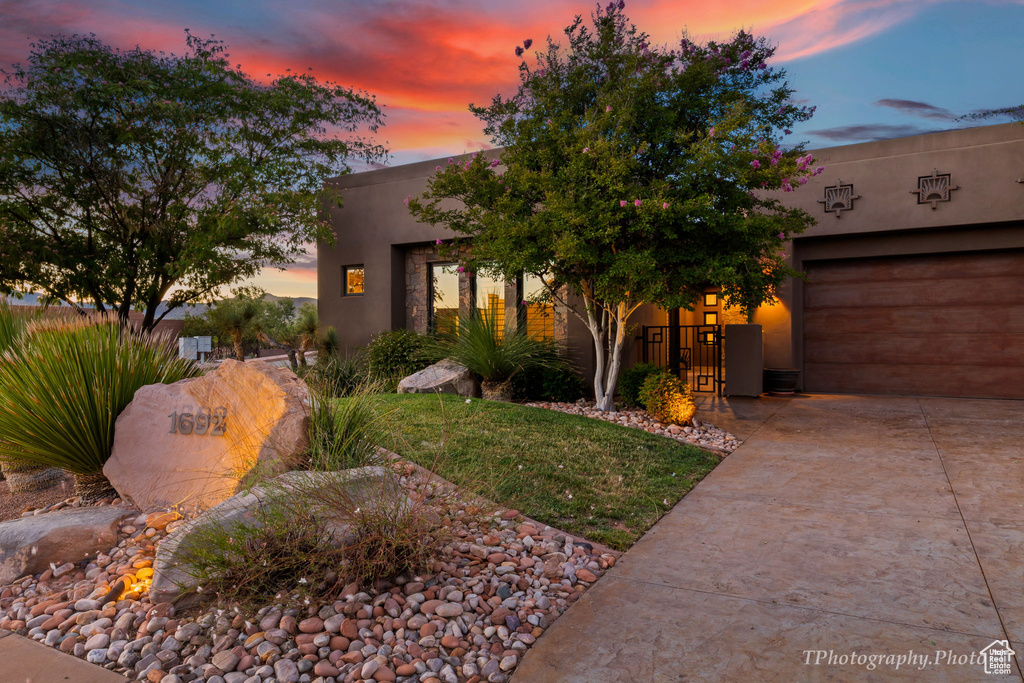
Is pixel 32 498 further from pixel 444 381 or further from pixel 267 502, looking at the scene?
pixel 444 381

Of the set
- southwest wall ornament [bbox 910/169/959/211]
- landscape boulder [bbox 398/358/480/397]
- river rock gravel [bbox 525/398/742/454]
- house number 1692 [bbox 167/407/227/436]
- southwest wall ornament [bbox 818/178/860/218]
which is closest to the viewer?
house number 1692 [bbox 167/407/227/436]

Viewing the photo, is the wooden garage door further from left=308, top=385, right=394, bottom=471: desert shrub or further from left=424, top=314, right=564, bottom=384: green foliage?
left=308, top=385, right=394, bottom=471: desert shrub

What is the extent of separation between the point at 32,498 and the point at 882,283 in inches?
456

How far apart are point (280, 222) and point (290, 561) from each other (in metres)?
10.3

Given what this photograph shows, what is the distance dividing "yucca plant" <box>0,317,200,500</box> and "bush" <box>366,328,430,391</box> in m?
5.99

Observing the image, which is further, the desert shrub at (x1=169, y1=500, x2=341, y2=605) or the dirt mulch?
the dirt mulch

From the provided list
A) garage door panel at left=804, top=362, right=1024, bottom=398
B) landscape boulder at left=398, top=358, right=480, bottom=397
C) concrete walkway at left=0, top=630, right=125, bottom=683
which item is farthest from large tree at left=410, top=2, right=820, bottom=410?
concrete walkway at left=0, top=630, right=125, bottom=683

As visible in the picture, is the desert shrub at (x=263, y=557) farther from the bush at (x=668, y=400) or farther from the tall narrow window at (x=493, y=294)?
the tall narrow window at (x=493, y=294)

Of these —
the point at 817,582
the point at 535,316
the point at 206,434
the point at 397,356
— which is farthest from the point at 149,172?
the point at 817,582

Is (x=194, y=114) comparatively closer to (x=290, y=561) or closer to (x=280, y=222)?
(x=280, y=222)

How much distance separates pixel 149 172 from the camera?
37.6ft

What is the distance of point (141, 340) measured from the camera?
179 inches

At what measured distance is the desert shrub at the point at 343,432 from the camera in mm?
3355

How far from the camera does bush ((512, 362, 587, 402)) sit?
9234 millimetres
